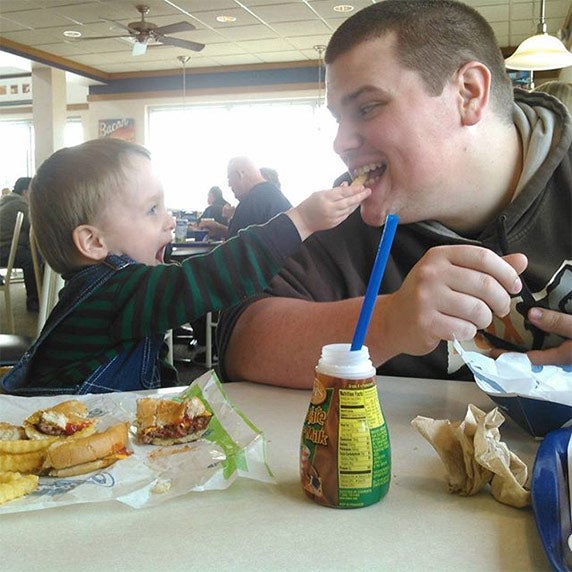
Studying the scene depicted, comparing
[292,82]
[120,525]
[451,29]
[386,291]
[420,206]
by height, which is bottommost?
[120,525]

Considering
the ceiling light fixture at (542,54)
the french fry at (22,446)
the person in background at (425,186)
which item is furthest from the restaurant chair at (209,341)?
the french fry at (22,446)

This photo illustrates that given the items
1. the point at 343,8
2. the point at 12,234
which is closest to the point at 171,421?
the point at 12,234

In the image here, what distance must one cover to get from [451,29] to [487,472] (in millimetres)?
968

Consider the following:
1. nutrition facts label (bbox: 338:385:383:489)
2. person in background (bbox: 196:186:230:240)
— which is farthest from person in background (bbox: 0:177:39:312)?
nutrition facts label (bbox: 338:385:383:489)

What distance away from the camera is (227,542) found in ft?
1.82

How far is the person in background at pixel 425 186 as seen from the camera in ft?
3.75

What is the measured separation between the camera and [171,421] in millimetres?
793

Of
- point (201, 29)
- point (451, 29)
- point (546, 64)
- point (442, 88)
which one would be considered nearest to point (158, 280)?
point (442, 88)

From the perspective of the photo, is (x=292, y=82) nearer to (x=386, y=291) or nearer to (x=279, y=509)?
(x=386, y=291)

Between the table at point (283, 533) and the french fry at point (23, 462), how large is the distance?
9cm

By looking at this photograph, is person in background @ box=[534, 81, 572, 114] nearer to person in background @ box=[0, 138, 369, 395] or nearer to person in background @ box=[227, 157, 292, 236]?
A: person in background @ box=[0, 138, 369, 395]

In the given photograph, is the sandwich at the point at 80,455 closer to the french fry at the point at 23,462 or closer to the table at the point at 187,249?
the french fry at the point at 23,462

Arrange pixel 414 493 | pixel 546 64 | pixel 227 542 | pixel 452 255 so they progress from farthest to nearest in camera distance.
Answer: pixel 546 64 → pixel 452 255 → pixel 414 493 → pixel 227 542

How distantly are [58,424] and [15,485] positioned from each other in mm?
162
